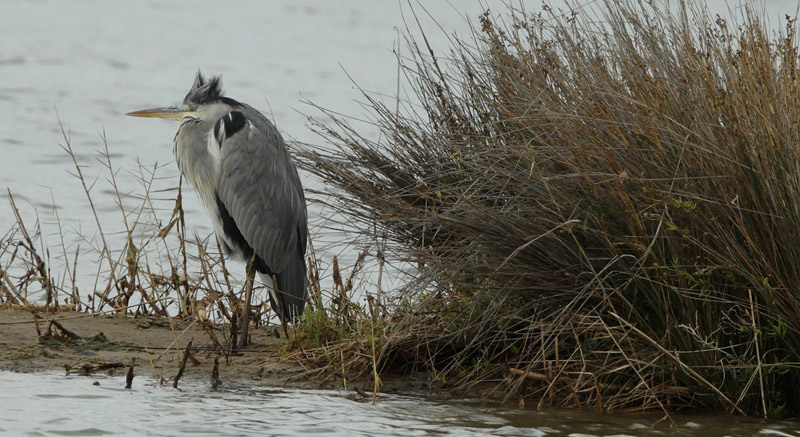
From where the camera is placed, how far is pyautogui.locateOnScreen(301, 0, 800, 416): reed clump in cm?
384

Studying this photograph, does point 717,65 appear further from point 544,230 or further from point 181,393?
point 181,393

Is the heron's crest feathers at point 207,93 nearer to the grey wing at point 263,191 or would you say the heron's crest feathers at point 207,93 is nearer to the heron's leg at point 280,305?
the grey wing at point 263,191

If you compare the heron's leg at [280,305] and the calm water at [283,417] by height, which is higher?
the heron's leg at [280,305]

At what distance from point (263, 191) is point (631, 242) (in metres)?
2.53

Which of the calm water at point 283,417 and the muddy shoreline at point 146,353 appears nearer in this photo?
the calm water at point 283,417

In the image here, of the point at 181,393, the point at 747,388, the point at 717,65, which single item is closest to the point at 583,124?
the point at 717,65

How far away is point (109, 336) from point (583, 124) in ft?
8.49

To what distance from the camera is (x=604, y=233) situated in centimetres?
387

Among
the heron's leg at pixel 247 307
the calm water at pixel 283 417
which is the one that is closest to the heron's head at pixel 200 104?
the heron's leg at pixel 247 307

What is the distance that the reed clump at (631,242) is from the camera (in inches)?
151

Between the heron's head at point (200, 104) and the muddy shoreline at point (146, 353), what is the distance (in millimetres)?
1198

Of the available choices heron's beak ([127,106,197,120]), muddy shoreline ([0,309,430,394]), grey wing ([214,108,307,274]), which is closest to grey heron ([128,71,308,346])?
grey wing ([214,108,307,274])

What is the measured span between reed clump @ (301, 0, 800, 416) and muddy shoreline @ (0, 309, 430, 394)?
0.38 m

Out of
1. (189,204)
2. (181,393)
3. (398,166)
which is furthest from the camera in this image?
(189,204)
